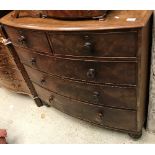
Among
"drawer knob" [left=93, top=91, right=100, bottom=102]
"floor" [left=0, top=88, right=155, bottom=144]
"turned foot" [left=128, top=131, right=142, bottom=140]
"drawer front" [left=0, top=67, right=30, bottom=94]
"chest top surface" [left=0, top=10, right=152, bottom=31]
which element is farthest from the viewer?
"drawer front" [left=0, top=67, right=30, bottom=94]

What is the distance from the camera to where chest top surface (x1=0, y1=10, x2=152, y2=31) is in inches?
39.5

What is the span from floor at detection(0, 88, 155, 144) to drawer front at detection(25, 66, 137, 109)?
1.36 ft

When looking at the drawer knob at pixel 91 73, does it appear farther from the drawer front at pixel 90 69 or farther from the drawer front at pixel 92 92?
the drawer front at pixel 92 92

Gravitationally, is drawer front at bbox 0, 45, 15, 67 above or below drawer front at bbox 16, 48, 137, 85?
below

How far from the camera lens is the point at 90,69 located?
1.26 m

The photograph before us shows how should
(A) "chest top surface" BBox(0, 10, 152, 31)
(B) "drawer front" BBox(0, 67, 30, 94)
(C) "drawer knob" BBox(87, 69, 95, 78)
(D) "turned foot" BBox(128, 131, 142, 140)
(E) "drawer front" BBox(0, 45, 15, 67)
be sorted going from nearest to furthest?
(A) "chest top surface" BBox(0, 10, 152, 31) < (C) "drawer knob" BBox(87, 69, 95, 78) < (D) "turned foot" BBox(128, 131, 142, 140) < (E) "drawer front" BBox(0, 45, 15, 67) < (B) "drawer front" BBox(0, 67, 30, 94)

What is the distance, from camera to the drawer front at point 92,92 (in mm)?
1309

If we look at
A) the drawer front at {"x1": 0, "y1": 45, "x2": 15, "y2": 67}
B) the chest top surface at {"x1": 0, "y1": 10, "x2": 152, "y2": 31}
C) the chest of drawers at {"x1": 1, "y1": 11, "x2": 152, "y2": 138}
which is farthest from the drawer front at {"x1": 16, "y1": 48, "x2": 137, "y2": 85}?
the drawer front at {"x1": 0, "y1": 45, "x2": 15, "y2": 67}

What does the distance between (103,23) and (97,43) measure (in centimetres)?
10

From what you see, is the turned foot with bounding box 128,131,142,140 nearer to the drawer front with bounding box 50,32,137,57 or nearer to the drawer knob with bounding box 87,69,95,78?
the drawer knob with bounding box 87,69,95,78

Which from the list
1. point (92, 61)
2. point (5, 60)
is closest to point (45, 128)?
point (5, 60)
